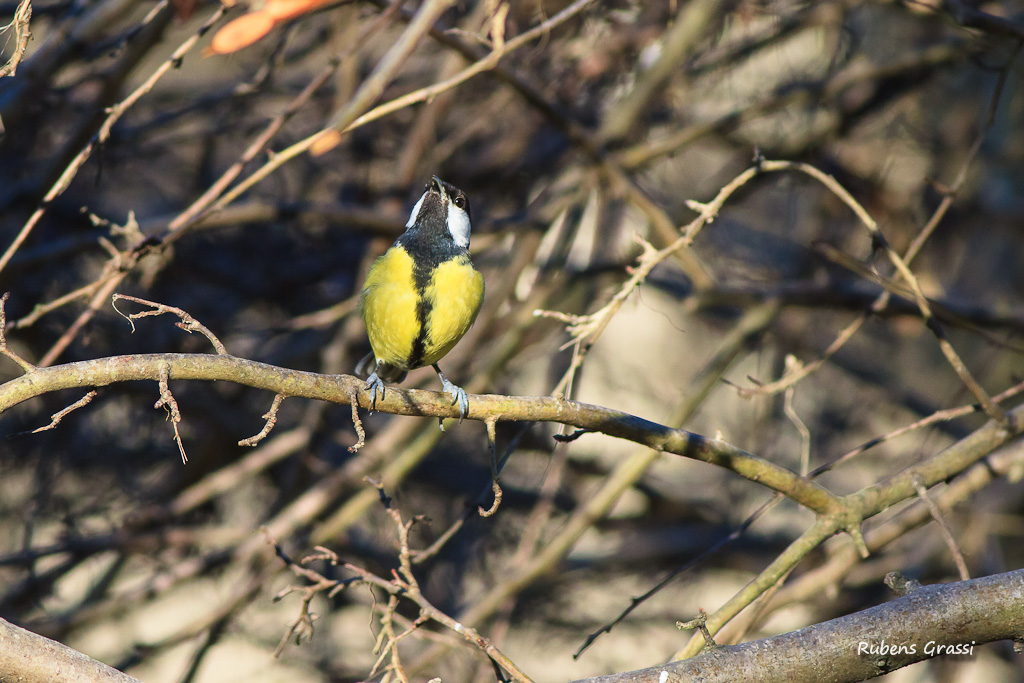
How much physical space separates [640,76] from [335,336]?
97.8 inches

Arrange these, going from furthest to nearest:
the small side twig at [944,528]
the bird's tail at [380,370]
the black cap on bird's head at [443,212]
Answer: the bird's tail at [380,370], the black cap on bird's head at [443,212], the small side twig at [944,528]

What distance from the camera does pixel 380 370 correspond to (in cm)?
415

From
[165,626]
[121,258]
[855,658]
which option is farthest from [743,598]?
[165,626]

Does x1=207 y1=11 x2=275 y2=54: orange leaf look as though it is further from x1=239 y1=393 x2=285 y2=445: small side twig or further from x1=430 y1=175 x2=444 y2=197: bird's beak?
x1=430 y1=175 x2=444 y2=197: bird's beak

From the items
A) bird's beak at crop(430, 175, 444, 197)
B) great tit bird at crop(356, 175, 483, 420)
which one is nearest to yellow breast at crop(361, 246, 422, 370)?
great tit bird at crop(356, 175, 483, 420)

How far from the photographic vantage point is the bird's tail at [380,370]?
4129 millimetres

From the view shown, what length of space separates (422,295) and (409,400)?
1.04 metres

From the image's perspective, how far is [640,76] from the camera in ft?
17.1

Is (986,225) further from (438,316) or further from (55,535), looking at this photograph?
(55,535)

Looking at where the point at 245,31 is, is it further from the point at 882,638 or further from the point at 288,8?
the point at 882,638

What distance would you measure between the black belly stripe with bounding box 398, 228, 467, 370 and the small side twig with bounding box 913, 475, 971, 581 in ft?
6.48

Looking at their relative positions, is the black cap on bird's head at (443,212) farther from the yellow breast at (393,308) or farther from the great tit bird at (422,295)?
the yellow breast at (393,308)

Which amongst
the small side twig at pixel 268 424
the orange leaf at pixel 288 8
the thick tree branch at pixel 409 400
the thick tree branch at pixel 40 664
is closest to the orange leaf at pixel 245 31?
the orange leaf at pixel 288 8

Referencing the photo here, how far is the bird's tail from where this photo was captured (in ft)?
13.5
